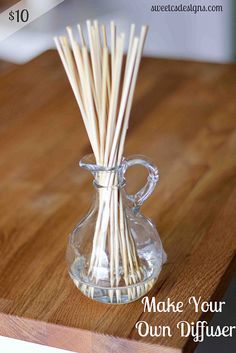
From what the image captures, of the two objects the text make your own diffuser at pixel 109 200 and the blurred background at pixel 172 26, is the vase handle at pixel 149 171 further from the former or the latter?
the blurred background at pixel 172 26

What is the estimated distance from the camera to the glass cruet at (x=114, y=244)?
98 cm

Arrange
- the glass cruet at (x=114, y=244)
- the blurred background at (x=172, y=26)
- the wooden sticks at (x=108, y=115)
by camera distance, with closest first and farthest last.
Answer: the wooden sticks at (x=108, y=115) < the glass cruet at (x=114, y=244) < the blurred background at (x=172, y=26)

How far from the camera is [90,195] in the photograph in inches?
53.3

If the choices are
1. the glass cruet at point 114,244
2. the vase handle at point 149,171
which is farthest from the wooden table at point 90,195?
the vase handle at point 149,171

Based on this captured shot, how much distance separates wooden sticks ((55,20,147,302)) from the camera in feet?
2.84

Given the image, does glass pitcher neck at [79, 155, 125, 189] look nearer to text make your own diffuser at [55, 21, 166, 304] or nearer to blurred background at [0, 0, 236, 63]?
text make your own diffuser at [55, 21, 166, 304]

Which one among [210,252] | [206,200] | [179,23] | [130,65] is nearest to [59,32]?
[179,23]

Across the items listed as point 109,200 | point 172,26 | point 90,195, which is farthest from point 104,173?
point 172,26

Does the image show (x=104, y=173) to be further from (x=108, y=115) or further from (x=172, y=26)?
(x=172, y=26)

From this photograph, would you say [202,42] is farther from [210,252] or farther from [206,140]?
[210,252]

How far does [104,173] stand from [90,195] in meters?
0.40

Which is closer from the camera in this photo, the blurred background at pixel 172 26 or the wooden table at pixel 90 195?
the wooden table at pixel 90 195

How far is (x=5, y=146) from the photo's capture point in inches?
61.9

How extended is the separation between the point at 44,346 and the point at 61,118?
75cm
